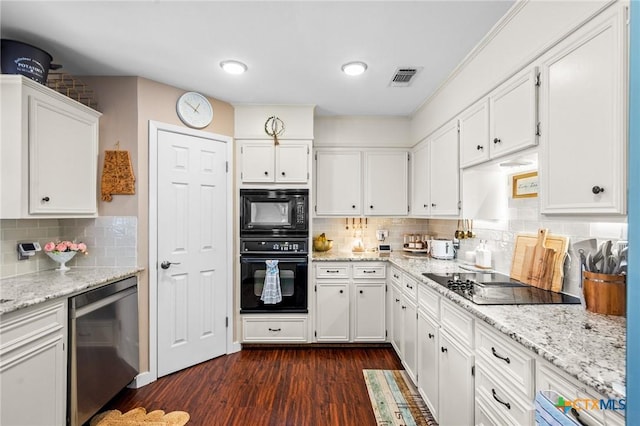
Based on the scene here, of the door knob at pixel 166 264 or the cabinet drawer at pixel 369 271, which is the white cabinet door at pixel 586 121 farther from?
the door knob at pixel 166 264

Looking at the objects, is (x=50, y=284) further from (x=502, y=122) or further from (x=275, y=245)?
(x=502, y=122)

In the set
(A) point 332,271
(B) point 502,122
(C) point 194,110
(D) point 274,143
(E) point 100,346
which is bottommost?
(E) point 100,346

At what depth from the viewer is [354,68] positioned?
7.56 feet

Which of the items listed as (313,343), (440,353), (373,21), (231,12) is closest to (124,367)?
(313,343)

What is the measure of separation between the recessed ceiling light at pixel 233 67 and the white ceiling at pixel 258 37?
0.05m

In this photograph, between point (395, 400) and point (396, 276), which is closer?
point (395, 400)

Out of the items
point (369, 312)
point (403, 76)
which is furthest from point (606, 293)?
point (369, 312)

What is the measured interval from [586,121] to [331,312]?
2.61 metres

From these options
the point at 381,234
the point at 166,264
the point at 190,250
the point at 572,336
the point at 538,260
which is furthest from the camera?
the point at 381,234

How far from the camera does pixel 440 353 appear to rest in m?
1.89

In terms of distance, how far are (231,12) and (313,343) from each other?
298cm

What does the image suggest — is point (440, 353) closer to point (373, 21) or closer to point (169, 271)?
point (373, 21)

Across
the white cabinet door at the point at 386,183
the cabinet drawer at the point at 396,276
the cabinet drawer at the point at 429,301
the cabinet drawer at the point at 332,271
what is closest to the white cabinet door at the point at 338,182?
the white cabinet door at the point at 386,183

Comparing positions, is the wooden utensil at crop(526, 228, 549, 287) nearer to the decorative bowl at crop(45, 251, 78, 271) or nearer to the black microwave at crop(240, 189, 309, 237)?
the black microwave at crop(240, 189, 309, 237)
